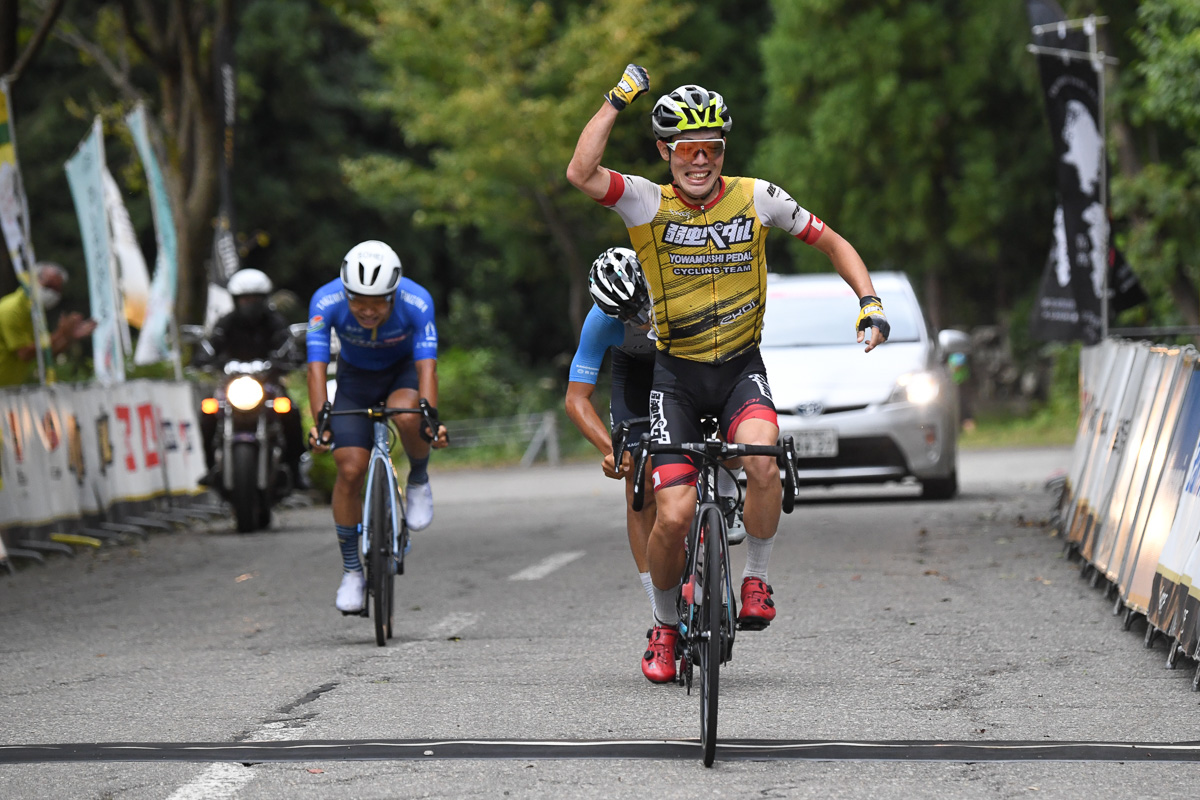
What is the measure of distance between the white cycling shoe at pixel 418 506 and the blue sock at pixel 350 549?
0.44 metres

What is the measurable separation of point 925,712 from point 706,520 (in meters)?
1.01

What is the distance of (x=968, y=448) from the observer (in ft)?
91.7

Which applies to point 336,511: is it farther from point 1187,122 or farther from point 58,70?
point 58,70

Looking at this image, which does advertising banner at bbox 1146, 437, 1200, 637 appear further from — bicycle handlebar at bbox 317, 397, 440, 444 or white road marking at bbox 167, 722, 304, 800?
white road marking at bbox 167, 722, 304, 800

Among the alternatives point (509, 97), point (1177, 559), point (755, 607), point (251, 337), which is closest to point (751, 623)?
point (755, 607)

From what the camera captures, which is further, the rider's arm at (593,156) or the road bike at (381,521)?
the road bike at (381,521)

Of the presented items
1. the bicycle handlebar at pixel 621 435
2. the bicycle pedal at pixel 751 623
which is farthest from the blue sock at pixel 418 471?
the bicycle pedal at pixel 751 623

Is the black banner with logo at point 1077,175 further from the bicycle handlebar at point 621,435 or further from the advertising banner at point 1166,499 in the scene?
the bicycle handlebar at point 621,435

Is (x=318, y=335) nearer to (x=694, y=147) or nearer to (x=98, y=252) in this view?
(x=694, y=147)

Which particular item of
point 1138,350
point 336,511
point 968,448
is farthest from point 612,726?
point 968,448

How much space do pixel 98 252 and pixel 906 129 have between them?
21.7 meters

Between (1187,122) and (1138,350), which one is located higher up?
(1187,122)

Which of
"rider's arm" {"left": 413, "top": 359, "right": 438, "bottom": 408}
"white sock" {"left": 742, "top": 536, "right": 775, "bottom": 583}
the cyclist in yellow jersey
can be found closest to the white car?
"rider's arm" {"left": 413, "top": 359, "right": 438, "bottom": 408}

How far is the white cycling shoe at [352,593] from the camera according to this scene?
8.52 m
